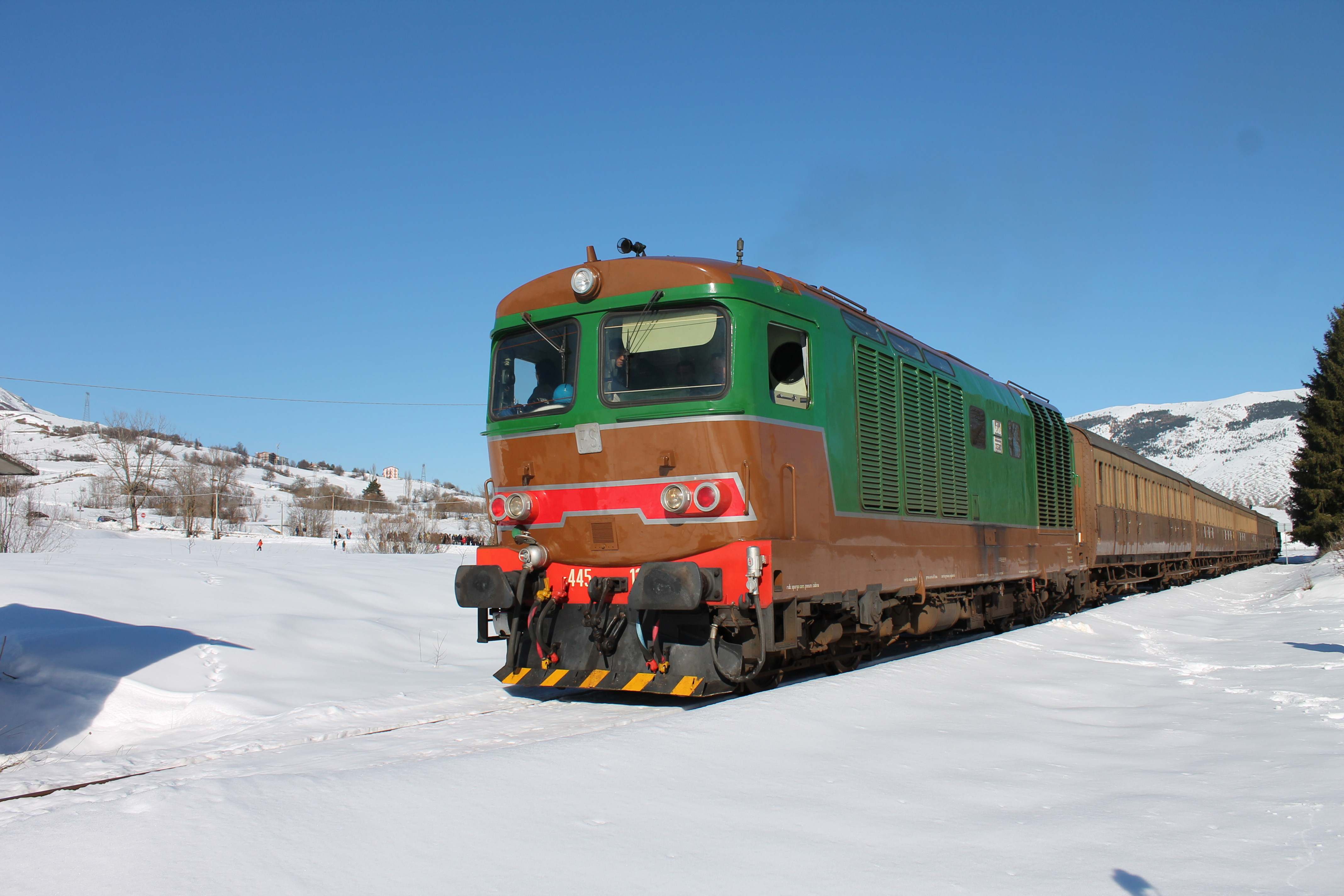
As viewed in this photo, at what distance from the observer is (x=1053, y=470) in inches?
594

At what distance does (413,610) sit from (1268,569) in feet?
143

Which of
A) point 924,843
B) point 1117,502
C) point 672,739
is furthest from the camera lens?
point 1117,502

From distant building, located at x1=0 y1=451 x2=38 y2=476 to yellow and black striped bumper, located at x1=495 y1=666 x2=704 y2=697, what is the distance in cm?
488

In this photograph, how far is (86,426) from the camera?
111m

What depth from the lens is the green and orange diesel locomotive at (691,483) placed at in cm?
668

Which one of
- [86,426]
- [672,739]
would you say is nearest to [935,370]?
[672,739]

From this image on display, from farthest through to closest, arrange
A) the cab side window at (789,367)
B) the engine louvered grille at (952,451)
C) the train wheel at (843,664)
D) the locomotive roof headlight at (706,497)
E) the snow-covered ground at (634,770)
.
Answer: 1. the engine louvered grille at (952,451)
2. the train wheel at (843,664)
3. the cab side window at (789,367)
4. the locomotive roof headlight at (706,497)
5. the snow-covered ground at (634,770)

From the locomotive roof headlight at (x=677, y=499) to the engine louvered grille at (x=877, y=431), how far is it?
86.7 inches

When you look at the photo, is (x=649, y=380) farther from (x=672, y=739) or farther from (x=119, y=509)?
(x=119, y=509)

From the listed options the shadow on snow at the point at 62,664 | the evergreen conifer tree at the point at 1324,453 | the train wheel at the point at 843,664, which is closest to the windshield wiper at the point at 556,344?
the train wheel at the point at 843,664

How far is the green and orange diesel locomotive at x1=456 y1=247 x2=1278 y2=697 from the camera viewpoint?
6.68 m

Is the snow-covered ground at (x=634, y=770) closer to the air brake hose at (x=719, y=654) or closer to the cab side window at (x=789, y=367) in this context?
the air brake hose at (x=719, y=654)

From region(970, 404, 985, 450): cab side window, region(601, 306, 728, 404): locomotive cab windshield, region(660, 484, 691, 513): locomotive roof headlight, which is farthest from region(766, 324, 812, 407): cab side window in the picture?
region(970, 404, 985, 450): cab side window

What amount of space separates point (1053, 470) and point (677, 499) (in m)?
10.5
